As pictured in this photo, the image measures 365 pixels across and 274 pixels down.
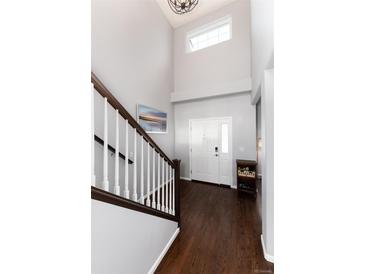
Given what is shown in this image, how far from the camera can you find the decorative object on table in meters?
3.43

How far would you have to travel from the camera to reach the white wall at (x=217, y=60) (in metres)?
3.78

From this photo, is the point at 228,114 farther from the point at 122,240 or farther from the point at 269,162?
the point at 122,240

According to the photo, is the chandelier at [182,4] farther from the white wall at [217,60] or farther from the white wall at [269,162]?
the white wall at [269,162]

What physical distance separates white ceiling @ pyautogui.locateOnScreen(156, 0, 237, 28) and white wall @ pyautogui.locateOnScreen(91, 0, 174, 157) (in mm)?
162

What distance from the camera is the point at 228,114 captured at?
13.3 feet

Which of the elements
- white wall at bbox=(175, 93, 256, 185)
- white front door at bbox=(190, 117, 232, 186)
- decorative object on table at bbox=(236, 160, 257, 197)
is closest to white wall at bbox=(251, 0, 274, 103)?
white wall at bbox=(175, 93, 256, 185)

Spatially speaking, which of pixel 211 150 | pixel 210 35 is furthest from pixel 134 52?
pixel 211 150

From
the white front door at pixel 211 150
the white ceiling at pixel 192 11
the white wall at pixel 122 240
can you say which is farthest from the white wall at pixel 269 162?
the white ceiling at pixel 192 11

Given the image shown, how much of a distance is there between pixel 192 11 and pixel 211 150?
3775 mm

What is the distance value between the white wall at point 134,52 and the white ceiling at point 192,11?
0.16m

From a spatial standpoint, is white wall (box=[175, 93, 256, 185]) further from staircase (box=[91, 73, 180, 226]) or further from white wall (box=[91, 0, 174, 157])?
staircase (box=[91, 73, 180, 226])
